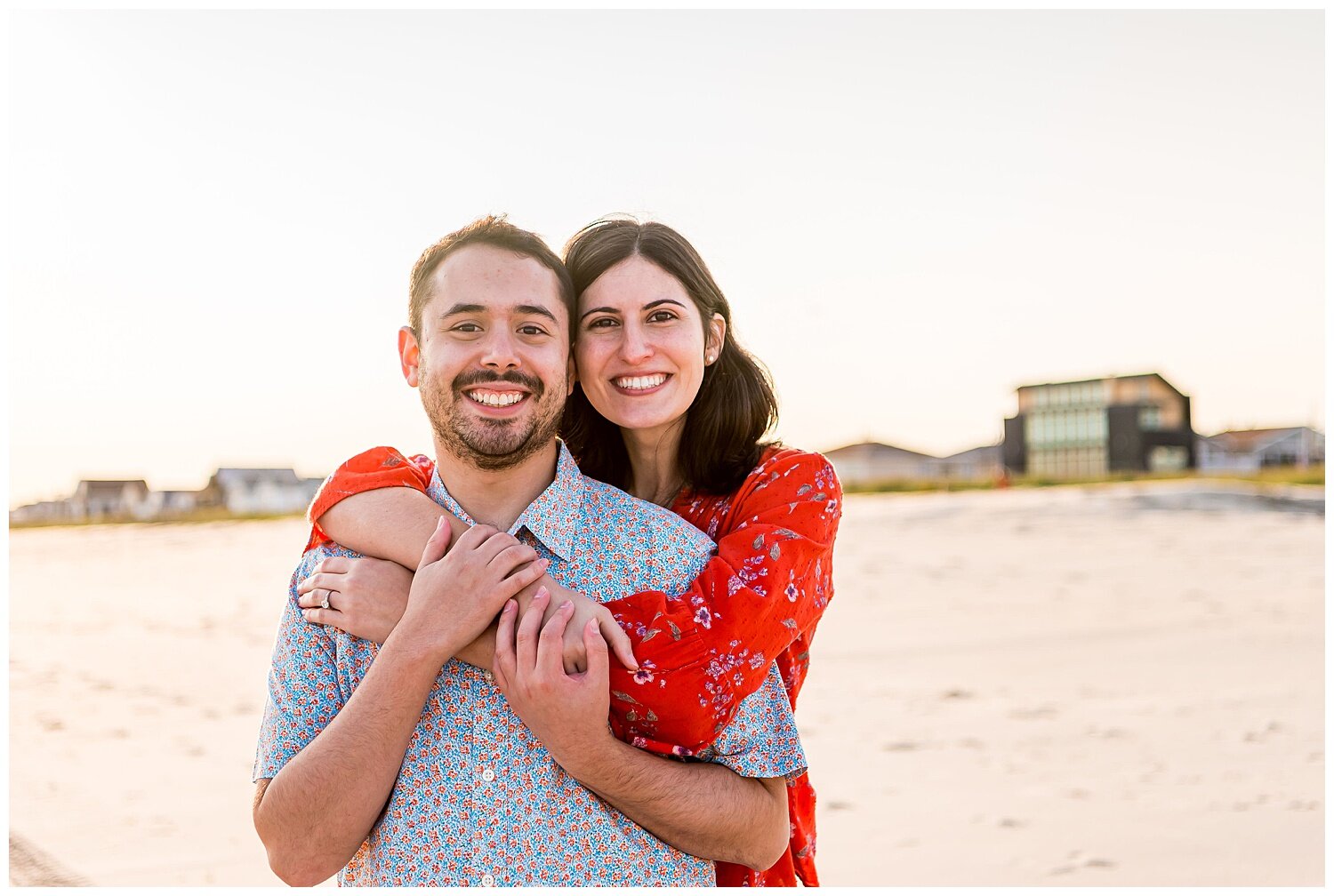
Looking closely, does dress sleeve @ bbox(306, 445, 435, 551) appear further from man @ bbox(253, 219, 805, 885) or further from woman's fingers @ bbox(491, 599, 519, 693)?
woman's fingers @ bbox(491, 599, 519, 693)

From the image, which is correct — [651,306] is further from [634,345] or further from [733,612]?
[733,612]

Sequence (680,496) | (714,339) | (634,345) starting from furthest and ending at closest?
(714,339) → (680,496) → (634,345)

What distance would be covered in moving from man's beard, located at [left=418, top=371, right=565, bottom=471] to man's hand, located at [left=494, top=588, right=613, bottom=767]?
36 centimetres

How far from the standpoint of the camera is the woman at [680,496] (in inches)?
87.6

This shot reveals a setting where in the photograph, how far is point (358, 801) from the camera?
2143 millimetres

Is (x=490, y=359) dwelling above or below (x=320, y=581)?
above

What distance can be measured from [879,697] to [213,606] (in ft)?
29.7

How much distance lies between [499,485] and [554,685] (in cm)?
52

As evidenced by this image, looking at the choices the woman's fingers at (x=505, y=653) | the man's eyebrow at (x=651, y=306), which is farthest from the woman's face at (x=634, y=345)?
A: the woman's fingers at (x=505, y=653)

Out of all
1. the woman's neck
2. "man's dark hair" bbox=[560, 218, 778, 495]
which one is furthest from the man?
the woman's neck

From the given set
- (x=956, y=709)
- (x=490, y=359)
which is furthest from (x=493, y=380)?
(x=956, y=709)

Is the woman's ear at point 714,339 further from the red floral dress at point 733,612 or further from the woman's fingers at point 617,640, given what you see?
the woman's fingers at point 617,640

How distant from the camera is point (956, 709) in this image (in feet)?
29.4

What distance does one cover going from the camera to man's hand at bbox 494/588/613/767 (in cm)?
211
